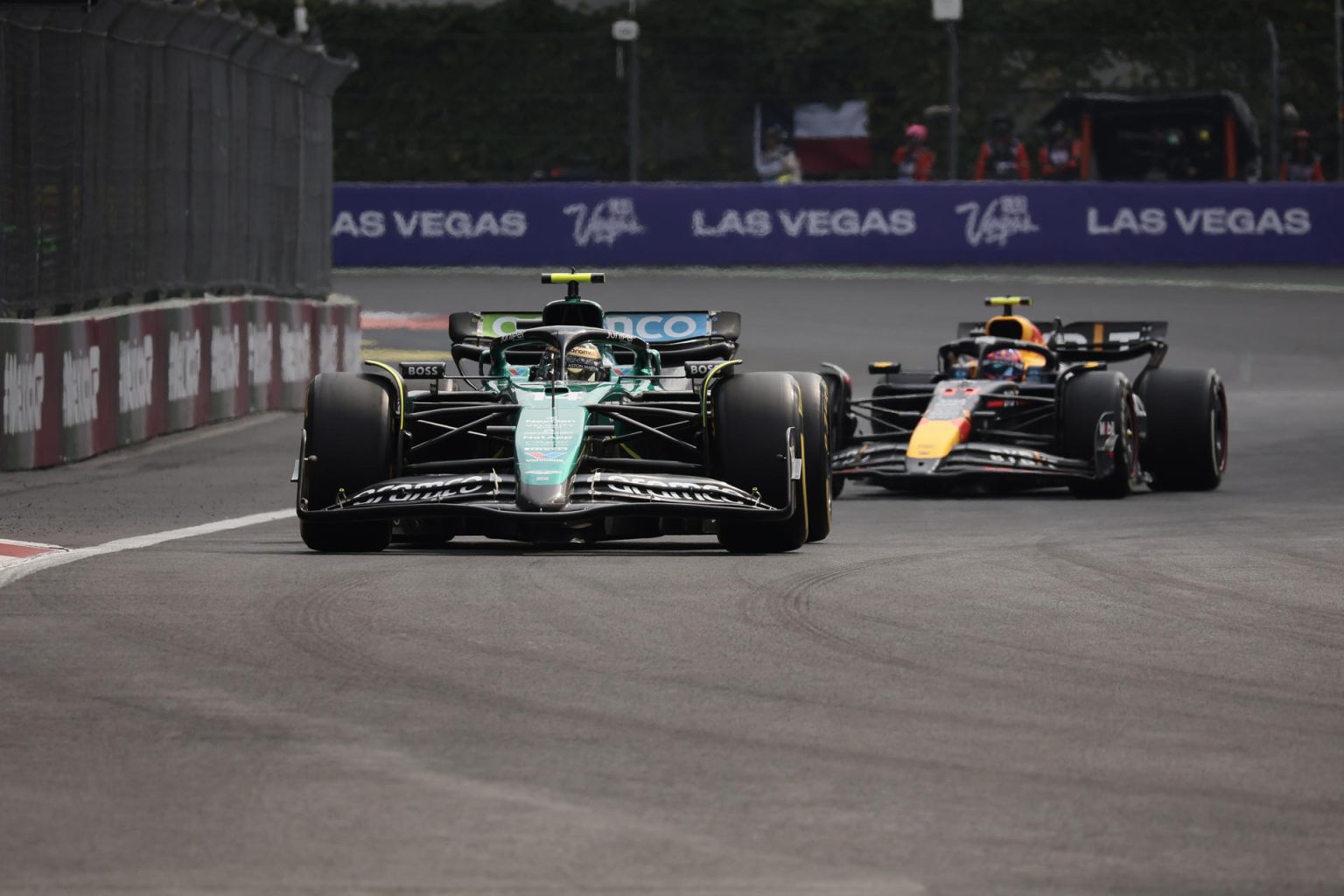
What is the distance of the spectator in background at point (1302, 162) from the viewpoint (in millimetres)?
34469

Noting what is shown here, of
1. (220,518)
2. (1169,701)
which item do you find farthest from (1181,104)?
(1169,701)

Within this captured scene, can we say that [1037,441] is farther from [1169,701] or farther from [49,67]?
[1169,701]

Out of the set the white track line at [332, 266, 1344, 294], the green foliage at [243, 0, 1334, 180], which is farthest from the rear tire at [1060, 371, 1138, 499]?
the green foliage at [243, 0, 1334, 180]

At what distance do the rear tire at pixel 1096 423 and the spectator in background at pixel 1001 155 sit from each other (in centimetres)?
2022

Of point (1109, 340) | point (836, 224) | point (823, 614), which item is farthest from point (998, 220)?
point (823, 614)

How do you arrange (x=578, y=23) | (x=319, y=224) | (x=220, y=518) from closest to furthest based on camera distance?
1. (x=220, y=518)
2. (x=319, y=224)
3. (x=578, y=23)

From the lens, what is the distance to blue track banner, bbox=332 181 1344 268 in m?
33.7

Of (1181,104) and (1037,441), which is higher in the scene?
(1181,104)

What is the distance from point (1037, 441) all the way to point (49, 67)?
677cm

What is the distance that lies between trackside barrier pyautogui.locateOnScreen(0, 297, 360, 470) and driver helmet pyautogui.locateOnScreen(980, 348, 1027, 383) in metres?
5.70

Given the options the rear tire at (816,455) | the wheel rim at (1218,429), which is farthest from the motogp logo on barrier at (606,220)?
the rear tire at (816,455)

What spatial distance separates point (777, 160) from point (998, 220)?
403cm

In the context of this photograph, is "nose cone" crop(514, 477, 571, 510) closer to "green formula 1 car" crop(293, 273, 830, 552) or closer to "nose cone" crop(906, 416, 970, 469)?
"green formula 1 car" crop(293, 273, 830, 552)

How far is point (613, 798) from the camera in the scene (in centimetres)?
539
